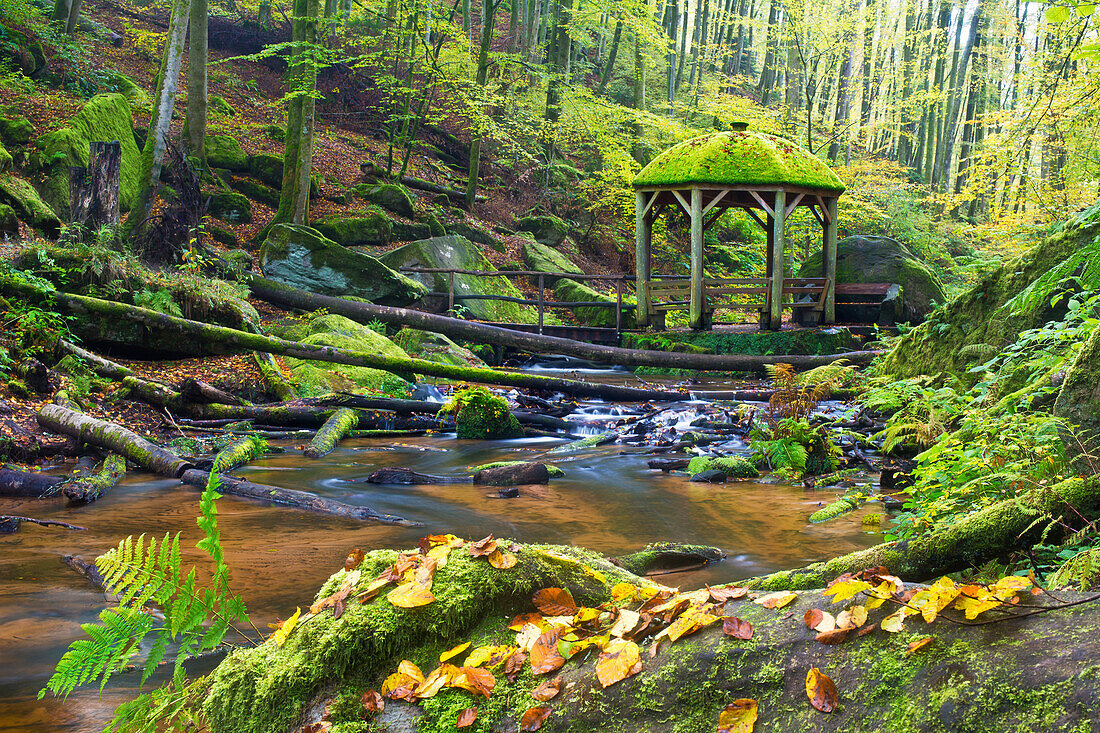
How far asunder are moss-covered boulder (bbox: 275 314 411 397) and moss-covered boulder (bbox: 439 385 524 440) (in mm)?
1580

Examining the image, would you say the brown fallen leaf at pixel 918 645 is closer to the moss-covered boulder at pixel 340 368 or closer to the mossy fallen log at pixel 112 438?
the mossy fallen log at pixel 112 438

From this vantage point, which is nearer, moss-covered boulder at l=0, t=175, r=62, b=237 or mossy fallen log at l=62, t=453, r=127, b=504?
mossy fallen log at l=62, t=453, r=127, b=504

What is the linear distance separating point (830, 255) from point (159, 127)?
549 inches

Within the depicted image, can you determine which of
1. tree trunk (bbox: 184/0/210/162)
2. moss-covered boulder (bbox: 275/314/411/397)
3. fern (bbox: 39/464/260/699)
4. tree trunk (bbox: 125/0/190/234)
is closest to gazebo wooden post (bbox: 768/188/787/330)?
moss-covered boulder (bbox: 275/314/411/397)

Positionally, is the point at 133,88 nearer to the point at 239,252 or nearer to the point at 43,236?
the point at 239,252

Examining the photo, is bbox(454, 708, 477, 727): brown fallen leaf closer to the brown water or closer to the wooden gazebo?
the brown water

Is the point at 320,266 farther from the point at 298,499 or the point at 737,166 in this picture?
the point at 298,499

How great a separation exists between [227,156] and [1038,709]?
21.5 metres

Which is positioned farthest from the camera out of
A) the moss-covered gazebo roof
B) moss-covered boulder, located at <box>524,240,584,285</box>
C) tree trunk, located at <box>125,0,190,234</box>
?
moss-covered boulder, located at <box>524,240,584,285</box>

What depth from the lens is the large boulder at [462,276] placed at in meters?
17.7

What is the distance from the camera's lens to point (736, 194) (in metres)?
15.7

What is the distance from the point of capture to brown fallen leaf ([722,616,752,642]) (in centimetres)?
163

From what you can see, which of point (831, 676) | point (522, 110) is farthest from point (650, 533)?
point (522, 110)

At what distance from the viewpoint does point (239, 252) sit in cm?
1452
